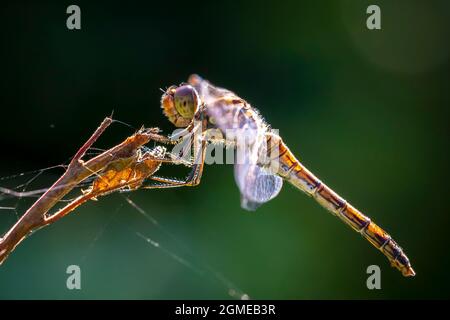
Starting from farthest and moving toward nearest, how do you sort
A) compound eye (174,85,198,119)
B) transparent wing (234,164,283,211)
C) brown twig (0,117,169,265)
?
compound eye (174,85,198,119) → transparent wing (234,164,283,211) → brown twig (0,117,169,265)

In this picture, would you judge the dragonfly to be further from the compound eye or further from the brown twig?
the brown twig

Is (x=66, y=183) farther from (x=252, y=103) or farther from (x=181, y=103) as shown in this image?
(x=252, y=103)

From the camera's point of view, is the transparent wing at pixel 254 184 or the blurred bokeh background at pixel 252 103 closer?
the transparent wing at pixel 254 184

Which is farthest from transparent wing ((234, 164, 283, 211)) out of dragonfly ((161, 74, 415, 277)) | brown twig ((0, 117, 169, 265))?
brown twig ((0, 117, 169, 265))

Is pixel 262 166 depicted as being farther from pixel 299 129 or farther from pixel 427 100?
pixel 427 100

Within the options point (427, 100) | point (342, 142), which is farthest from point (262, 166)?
point (427, 100)

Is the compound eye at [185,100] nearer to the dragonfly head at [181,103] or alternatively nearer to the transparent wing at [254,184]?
the dragonfly head at [181,103]

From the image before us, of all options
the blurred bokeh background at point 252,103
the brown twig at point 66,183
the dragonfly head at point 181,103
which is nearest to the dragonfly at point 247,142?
the dragonfly head at point 181,103

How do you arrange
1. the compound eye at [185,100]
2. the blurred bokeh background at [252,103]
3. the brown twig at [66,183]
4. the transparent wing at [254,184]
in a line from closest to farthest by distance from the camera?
the brown twig at [66,183]
the transparent wing at [254,184]
the compound eye at [185,100]
the blurred bokeh background at [252,103]
